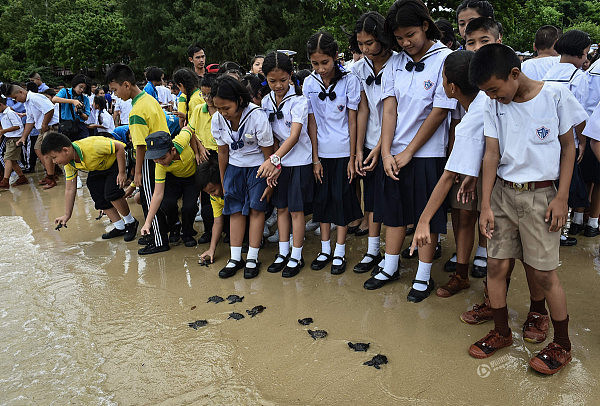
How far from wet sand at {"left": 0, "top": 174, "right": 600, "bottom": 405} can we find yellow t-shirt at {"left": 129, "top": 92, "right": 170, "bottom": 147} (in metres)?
1.19

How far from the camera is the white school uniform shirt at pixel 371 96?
10.8ft

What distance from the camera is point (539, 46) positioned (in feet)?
13.6

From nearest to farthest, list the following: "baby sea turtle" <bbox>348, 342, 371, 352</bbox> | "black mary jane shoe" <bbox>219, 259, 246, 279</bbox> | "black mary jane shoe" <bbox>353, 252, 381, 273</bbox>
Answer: "baby sea turtle" <bbox>348, 342, 371, 352</bbox> → "black mary jane shoe" <bbox>353, 252, 381, 273</bbox> → "black mary jane shoe" <bbox>219, 259, 246, 279</bbox>

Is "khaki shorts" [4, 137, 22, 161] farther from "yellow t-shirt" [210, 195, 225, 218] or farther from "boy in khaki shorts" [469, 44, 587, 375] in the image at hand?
"boy in khaki shorts" [469, 44, 587, 375]

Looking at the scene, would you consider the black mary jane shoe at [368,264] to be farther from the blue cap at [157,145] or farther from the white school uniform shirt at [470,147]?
the blue cap at [157,145]

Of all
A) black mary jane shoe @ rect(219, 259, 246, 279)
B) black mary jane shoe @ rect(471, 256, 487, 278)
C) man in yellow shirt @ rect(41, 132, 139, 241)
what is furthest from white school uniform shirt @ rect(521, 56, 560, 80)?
man in yellow shirt @ rect(41, 132, 139, 241)

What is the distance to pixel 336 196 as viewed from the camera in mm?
3590

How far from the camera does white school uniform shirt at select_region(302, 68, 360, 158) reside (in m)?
3.44

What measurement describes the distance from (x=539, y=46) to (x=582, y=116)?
2.47 m

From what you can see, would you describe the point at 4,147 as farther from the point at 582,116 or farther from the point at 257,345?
the point at 582,116

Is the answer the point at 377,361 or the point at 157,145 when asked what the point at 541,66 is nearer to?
the point at 377,361

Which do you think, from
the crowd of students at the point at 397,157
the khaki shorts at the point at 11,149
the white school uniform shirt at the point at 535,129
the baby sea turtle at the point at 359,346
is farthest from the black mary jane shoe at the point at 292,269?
the khaki shorts at the point at 11,149

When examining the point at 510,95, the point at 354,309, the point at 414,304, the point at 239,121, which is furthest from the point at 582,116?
the point at 239,121

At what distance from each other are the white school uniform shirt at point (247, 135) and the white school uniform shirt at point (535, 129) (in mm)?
1745
